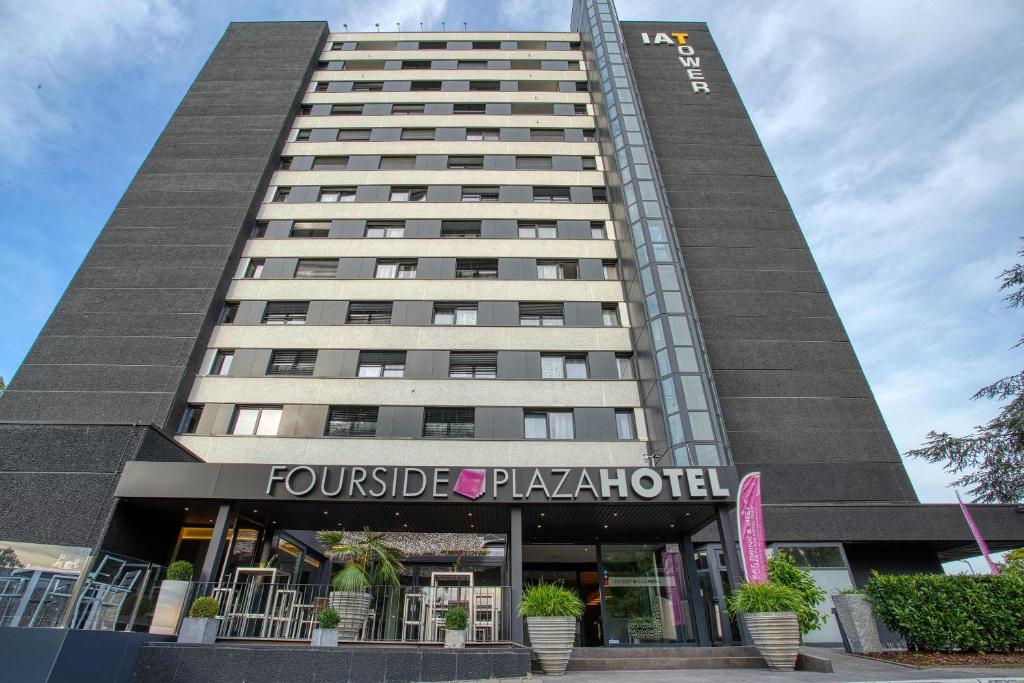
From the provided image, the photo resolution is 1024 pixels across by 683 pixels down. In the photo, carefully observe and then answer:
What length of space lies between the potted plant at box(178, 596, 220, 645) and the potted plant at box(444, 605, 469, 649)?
4.54m

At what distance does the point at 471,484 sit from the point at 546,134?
810 inches

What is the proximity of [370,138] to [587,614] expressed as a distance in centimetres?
2416

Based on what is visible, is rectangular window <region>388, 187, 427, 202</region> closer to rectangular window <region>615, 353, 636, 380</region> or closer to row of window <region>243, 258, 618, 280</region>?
row of window <region>243, 258, 618, 280</region>

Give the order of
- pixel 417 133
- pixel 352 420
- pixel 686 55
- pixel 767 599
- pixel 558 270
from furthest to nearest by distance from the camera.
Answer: pixel 686 55 < pixel 417 133 < pixel 558 270 < pixel 352 420 < pixel 767 599

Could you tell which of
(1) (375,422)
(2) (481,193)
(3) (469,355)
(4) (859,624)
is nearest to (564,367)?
(3) (469,355)

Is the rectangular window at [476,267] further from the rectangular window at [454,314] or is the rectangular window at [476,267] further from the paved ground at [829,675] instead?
the paved ground at [829,675]

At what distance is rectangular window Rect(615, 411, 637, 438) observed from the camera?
17922 mm

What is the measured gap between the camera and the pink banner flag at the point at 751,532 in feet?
38.7

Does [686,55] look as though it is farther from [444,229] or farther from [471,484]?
[471,484]

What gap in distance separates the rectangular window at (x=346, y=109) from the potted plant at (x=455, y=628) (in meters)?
26.3

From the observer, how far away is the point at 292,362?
63.7 feet

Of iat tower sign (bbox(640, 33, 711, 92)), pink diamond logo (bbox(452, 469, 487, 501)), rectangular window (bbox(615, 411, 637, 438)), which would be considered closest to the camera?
pink diamond logo (bbox(452, 469, 487, 501))

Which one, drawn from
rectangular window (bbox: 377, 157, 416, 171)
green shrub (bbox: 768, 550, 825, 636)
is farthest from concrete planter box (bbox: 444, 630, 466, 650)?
rectangular window (bbox: 377, 157, 416, 171)

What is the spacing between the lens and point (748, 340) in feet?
66.4
